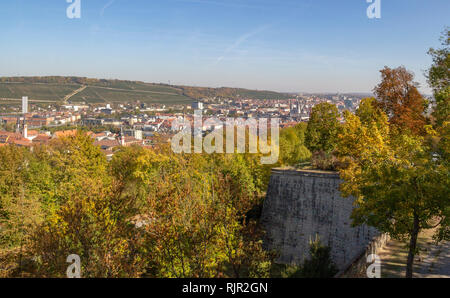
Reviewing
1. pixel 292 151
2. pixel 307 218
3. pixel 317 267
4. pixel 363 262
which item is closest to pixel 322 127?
pixel 307 218

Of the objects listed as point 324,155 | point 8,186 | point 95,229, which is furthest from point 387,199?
point 8,186

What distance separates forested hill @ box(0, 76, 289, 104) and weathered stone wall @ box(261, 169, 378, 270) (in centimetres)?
11751

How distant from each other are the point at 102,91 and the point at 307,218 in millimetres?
172903

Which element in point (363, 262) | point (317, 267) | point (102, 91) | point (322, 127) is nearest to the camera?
point (317, 267)

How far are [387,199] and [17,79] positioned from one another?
7628 inches

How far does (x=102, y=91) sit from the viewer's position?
169 m

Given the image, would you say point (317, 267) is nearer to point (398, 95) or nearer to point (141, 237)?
point (141, 237)

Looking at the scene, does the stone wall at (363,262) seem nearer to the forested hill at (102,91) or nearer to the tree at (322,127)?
the tree at (322,127)

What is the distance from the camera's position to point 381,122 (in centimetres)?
1377

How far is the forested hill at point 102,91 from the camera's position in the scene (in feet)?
468

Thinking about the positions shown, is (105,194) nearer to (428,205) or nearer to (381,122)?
(428,205)

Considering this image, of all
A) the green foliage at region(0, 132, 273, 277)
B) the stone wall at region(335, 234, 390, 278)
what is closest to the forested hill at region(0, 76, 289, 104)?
the stone wall at region(335, 234, 390, 278)

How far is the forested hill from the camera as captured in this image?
142500 millimetres
